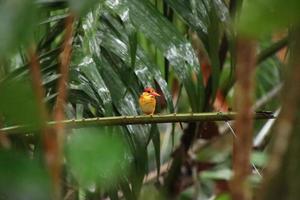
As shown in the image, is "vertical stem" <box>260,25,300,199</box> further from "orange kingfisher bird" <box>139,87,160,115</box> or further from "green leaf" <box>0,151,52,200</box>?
"orange kingfisher bird" <box>139,87,160,115</box>

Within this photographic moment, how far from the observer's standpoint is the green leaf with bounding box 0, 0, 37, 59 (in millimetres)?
420

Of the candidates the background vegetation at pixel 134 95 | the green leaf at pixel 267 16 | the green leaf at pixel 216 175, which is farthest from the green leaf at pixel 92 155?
the green leaf at pixel 216 175

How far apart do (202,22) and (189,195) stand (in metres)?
1.21

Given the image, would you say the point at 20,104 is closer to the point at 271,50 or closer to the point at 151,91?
the point at 151,91

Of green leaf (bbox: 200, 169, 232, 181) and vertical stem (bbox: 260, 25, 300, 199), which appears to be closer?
vertical stem (bbox: 260, 25, 300, 199)

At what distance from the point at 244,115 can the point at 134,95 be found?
34.2 inches

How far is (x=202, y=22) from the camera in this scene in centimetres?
129

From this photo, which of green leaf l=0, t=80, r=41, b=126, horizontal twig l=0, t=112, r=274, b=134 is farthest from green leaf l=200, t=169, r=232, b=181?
green leaf l=0, t=80, r=41, b=126

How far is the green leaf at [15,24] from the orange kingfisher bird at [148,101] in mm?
731

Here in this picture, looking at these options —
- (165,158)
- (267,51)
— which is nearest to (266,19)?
(267,51)

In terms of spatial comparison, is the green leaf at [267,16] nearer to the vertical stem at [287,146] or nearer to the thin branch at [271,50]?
the vertical stem at [287,146]

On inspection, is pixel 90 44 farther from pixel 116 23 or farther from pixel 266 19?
pixel 266 19

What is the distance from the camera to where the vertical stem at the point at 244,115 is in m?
0.39

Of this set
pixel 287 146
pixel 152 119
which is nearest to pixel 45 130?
pixel 287 146
